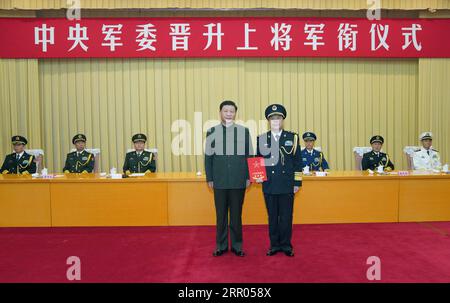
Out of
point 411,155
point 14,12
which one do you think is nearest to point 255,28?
point 411,155

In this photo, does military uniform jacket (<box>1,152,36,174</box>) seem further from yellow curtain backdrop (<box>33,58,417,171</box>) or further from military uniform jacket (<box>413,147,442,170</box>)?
military uniform jacket (<box>413,147,442,170</box>)

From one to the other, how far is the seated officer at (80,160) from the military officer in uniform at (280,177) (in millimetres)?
2522

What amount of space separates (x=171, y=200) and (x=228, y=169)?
1170 mm

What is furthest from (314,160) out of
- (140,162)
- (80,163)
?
(80,163)

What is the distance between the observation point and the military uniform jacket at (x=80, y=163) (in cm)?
479

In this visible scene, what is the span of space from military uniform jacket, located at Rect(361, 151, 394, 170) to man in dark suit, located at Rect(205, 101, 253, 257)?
2.16 meters

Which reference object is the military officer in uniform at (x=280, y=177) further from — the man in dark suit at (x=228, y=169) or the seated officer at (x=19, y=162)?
the seated officer at (x=19, y=162)

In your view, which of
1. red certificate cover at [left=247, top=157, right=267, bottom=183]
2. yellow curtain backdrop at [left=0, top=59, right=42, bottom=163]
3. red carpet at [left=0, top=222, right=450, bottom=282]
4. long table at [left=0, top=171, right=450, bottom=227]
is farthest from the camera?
yellow curtain backdrop at [left=0, top=59, right=42, bottom=163]

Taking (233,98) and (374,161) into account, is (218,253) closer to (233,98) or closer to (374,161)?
(374,161)

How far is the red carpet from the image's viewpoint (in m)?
2.72

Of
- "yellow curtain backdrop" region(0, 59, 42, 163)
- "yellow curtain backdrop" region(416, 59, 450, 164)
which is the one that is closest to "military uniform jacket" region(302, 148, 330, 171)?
"yellow curtain backdrop" region(416, 59, 450, 164)

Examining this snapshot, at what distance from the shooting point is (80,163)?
15.8 ft

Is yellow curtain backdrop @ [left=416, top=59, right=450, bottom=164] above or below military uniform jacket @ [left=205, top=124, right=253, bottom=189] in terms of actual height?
above

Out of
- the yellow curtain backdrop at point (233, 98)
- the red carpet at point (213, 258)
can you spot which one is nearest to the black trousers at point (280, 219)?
the red carpet at point (213, 258)
